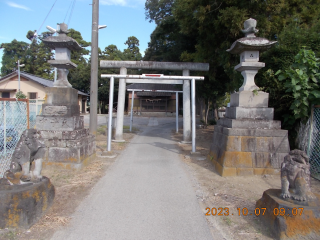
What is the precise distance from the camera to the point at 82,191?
187 inches

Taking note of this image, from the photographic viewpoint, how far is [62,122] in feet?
19.8

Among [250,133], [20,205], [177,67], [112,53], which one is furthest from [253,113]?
[112,53]

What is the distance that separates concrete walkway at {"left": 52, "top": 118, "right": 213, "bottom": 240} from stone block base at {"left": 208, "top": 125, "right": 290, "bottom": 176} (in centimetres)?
115

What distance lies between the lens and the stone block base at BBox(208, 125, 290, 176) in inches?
219

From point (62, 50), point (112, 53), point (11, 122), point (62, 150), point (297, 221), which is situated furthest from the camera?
point (112, 53)

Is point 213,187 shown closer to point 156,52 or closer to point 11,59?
point 156,52

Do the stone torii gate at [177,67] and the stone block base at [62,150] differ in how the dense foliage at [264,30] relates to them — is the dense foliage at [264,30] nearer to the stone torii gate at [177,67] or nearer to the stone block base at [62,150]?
the stone torii gate at [177,67]

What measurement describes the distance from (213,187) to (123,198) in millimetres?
1912

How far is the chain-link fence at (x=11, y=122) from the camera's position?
637 cm

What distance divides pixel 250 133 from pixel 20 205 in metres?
4.76

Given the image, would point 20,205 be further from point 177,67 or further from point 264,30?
point 264,30

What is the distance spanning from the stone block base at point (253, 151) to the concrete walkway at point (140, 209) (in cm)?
115

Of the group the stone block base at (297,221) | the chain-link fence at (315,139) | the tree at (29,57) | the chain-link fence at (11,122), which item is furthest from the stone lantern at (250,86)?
the tree at (29,57)

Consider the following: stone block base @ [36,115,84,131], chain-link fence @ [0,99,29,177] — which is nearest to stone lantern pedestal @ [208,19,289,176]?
stone block base @ [36,115,84,131]
